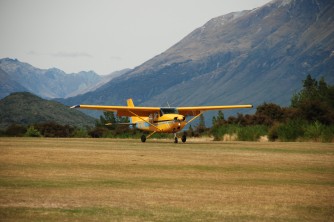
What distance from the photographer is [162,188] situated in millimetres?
14398

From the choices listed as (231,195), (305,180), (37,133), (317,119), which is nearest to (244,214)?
(231,195)

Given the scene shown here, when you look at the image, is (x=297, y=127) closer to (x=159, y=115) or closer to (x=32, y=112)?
(x=159, y=115)

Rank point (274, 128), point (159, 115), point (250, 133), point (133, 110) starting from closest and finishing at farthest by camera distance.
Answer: point (159, 115) → point (274, 128) → point (133, 110) → point (250, 133)

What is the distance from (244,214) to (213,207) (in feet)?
2.70

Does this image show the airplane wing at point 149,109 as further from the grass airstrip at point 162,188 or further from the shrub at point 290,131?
the grass airstrip at point 162,188

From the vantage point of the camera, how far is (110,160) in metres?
20.8

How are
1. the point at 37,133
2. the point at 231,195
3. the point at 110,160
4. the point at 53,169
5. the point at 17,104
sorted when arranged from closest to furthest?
1. the point at 231,195
2. the point at 53,169
3. the point at 110,160
4. the point at 37,133
5. the point at 17,104

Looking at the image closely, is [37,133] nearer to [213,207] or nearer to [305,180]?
[305,180]

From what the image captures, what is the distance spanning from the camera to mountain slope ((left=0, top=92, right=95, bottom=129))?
91.2 meters

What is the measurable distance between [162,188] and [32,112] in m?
82.3

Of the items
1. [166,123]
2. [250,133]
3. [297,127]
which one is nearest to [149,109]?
[166,123]

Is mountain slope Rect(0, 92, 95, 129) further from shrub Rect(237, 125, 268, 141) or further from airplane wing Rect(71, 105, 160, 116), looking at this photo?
shrub Rect(237, 125, 268, 141)

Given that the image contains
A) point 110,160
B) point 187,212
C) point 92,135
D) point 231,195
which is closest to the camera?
point 187,212

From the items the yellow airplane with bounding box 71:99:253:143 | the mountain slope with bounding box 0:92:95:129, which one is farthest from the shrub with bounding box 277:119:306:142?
the mountain slope with bounding box 0:92:95:129
